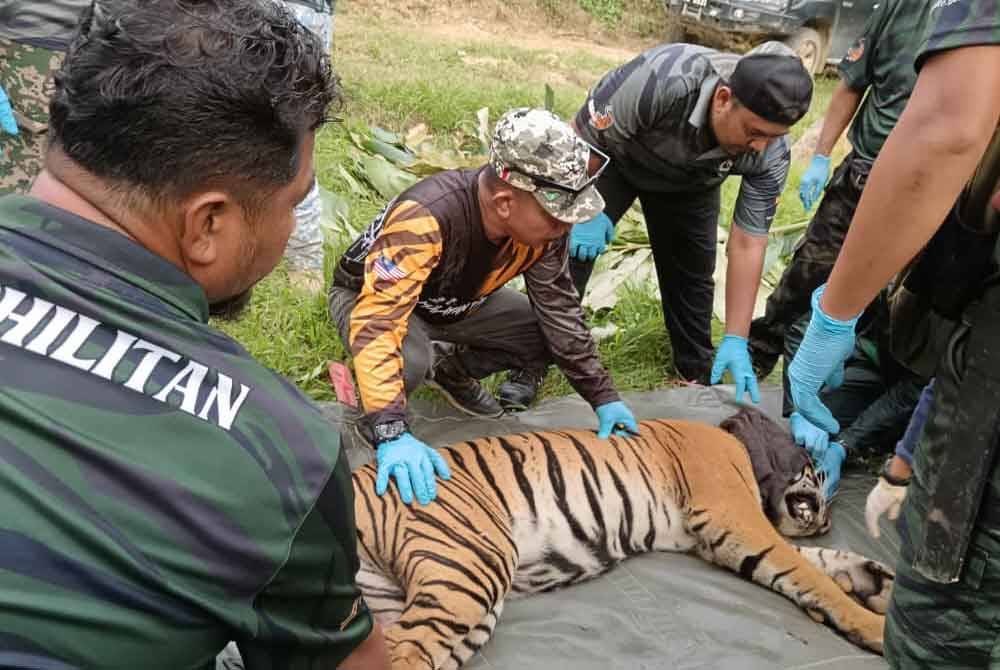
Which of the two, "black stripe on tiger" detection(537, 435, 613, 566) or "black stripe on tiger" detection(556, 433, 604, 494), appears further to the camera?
"black stripe on tiger" detection(556, 433, 604, 494)

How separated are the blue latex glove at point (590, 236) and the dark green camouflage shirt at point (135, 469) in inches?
113

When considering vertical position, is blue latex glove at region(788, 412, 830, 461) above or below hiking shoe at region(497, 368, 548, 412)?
above

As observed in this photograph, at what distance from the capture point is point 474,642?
2.51 metres

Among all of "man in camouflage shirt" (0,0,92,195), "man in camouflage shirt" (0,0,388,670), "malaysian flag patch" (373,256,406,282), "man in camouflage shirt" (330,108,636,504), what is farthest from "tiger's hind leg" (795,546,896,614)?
"man in camouflage shirt" (0,0,92,195)

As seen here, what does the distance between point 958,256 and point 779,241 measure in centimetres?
402

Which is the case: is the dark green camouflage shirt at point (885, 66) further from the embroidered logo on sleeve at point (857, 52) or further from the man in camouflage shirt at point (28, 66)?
the man in camouflage shirt at point (28, 66)

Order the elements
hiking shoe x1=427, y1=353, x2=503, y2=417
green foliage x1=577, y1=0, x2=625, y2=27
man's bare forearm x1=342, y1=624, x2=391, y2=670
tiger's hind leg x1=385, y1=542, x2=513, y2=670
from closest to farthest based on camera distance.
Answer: man's bare forearm x1=342, y1=624, x2=391, y2=670, tiger's hind leg x1=385, y1=542, x2=513, y2=670, hiking shoe x1=427, y1=353, x2=503, y2=417, green foliage x1=577, y1=0, x2=625, y2=27

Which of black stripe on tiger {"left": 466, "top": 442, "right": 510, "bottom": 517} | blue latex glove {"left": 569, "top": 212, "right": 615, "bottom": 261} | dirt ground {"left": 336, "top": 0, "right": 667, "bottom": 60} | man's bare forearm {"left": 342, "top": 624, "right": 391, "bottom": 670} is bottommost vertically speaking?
dirt ground {"left": 336, "top": 0, "right": 667, "bottom": 60}

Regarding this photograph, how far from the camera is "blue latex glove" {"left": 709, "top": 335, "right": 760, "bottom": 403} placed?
12.2 feet

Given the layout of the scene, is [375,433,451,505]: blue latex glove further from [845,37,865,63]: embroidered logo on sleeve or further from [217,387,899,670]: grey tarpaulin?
[845,37,865,63]: embroidered logo on sleeve

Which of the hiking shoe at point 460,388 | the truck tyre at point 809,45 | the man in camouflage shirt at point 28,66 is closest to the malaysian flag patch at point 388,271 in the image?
the hiking shoe at point 460,388

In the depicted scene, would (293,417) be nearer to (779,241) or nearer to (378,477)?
(378,477)

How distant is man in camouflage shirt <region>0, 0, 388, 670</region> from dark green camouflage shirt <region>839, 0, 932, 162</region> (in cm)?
301

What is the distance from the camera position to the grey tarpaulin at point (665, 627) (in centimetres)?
254
